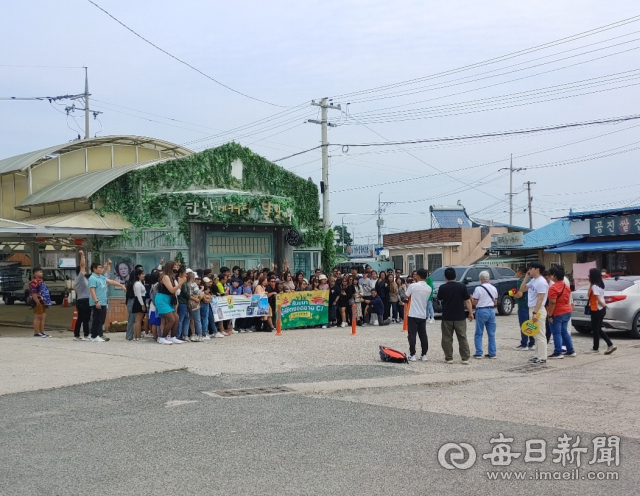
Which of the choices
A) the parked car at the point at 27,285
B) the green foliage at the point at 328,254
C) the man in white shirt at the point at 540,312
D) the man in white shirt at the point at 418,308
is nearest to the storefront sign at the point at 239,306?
the man in white shirt at the point at 418,308

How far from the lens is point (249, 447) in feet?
24.2

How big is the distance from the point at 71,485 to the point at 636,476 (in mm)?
4660

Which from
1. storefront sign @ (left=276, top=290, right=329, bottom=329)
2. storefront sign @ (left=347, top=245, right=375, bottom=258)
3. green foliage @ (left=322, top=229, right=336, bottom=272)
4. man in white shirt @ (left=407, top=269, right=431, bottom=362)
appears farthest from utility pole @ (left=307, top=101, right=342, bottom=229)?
storefront sign @ (left=347, top=245, right=375, bottom=258)

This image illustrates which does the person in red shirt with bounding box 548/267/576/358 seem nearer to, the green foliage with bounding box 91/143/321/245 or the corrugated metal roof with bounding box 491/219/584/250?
the green foliage with bounding box 91/143/321/245

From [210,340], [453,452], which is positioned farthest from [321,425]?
[210,340]

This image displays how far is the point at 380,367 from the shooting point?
1331cm

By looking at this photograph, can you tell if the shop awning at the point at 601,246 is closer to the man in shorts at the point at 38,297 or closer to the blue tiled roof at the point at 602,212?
the blue tiled roof at the point at 602,212

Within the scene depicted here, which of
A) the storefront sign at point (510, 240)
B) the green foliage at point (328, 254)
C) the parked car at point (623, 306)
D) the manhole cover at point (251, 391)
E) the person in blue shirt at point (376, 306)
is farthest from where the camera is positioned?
the storefront sign at point (510, 240)

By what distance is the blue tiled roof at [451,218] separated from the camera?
55.0 meters

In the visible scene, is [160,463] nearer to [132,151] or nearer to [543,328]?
[543,328]

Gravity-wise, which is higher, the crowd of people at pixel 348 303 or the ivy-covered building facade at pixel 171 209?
the ivy-covered building facade at pixel 171 209

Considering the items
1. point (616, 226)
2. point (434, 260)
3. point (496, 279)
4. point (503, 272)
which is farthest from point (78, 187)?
point (434, 260)

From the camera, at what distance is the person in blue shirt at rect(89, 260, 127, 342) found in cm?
1658

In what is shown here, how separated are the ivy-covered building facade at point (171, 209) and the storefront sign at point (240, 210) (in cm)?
3
